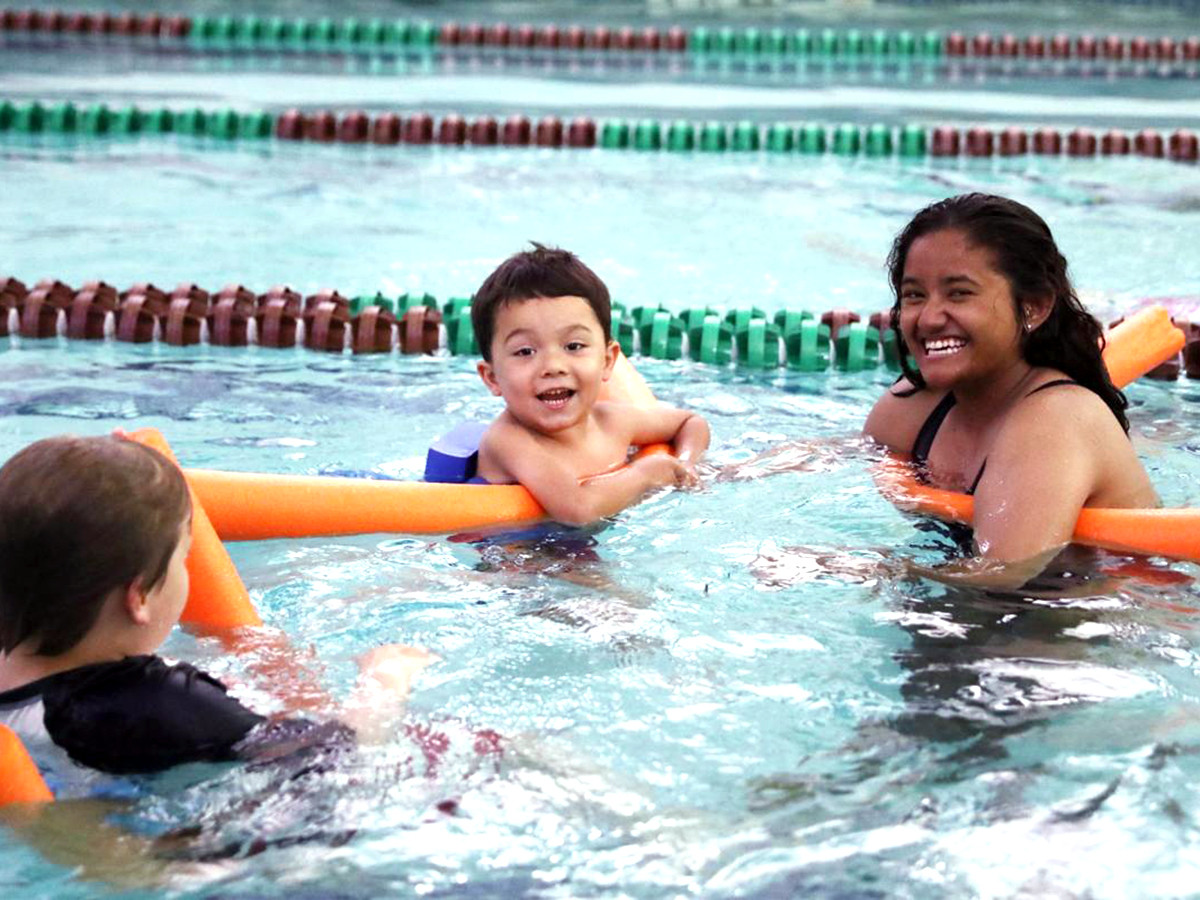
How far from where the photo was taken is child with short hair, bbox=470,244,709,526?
4.11 m

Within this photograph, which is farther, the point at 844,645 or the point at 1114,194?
the point at 1114,194

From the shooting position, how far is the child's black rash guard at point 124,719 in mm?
2590

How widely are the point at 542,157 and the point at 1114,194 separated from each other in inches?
123

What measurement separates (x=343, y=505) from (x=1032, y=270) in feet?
5.40

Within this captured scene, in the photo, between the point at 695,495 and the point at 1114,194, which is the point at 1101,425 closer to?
the point at 695,495

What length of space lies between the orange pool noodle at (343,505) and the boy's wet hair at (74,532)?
1.32 meters

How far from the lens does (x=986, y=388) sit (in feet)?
12.8

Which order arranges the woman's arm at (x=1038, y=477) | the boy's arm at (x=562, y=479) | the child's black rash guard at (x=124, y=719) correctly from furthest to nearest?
the boy's arm at (x=562, y=479)
the woman's arm at (x=1038, y=477)
the child's black rash guard at (x=124, y=719)

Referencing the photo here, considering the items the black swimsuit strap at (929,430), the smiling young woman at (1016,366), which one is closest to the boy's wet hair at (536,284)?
the smiling young woman at (1016,366)

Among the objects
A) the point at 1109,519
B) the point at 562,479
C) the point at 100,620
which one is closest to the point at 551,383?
the point at 562,479

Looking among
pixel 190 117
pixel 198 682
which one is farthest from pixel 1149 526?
pixel 190 117

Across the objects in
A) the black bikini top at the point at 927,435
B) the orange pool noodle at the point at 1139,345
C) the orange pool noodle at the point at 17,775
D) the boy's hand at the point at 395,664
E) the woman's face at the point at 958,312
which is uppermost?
the woman's face at the point at 958,312

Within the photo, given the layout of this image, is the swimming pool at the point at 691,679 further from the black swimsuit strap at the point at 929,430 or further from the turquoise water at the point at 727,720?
the black swimsuit strap at the point at 929,430

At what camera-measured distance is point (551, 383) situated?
4105 millimetres
